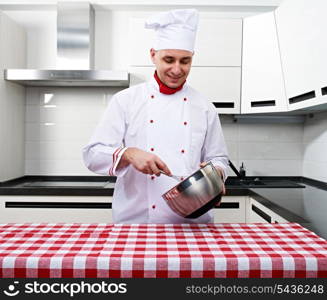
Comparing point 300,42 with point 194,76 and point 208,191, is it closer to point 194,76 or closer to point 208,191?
point 194,76

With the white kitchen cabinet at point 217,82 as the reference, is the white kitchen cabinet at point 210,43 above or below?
above

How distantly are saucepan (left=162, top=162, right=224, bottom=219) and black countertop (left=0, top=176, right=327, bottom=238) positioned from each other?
34cm

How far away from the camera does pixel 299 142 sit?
→ 289cm

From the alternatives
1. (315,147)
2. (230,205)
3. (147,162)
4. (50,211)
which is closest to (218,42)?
(315,147)

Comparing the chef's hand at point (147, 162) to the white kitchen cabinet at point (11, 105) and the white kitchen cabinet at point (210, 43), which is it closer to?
the white kitchen cabinet at point (210, 43)

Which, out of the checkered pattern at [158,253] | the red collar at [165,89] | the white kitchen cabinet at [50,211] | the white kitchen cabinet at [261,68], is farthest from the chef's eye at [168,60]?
the white kitchen cabinet at [261,68]

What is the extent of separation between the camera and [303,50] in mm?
2059

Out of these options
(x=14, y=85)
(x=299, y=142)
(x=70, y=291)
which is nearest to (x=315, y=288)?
(x=70, y=291)

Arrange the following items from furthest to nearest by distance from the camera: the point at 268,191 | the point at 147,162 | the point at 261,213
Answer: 1. the point at 268,191
2. the point at 261,213
3. the point at 147,162

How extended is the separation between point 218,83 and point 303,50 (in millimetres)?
656

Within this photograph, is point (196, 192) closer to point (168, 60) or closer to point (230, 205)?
point (168, 60)

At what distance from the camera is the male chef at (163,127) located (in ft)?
4.72

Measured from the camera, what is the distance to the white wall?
2529mm

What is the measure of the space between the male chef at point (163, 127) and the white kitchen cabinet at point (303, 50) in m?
0.66
